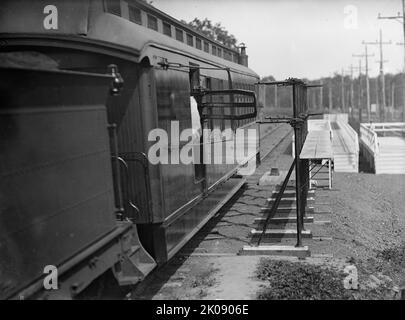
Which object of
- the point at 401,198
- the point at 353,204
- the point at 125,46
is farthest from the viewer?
the point at 401,198

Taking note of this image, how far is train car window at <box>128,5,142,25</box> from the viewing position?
5862mm

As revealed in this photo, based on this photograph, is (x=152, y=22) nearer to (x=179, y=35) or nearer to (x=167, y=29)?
(x=167, y=29)

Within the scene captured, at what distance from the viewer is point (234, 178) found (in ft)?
35.9

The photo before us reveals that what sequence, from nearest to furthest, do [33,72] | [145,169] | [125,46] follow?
[33,72] < [125,46] < [145,169]

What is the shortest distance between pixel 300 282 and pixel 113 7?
11.7ft

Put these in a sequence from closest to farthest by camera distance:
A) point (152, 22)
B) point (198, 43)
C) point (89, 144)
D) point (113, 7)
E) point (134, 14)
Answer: point (89, 144) < point (113, 7) < point (134, 14) < point (152, 22) < point (198, 43)

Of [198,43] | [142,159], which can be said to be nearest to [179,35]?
[198,43]

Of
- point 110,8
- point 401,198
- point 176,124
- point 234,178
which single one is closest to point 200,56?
point 176,124

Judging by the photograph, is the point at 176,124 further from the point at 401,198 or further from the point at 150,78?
the point at 401,198

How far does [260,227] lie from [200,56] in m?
3.43

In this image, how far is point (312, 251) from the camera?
7590 mm

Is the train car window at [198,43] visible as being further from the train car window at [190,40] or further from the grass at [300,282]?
the grass at [300,282]

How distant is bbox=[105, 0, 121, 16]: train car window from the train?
0.5 inches

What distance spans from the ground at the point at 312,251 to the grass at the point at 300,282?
97 mm
